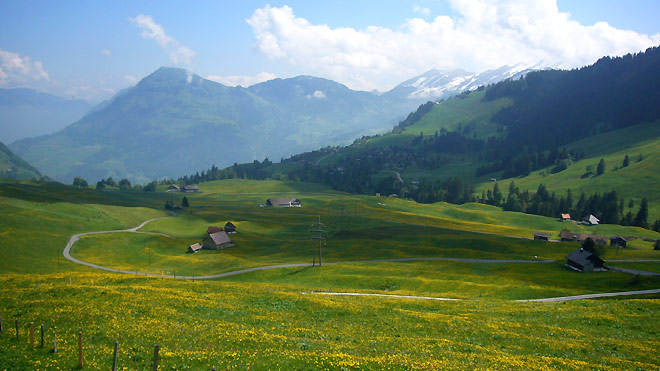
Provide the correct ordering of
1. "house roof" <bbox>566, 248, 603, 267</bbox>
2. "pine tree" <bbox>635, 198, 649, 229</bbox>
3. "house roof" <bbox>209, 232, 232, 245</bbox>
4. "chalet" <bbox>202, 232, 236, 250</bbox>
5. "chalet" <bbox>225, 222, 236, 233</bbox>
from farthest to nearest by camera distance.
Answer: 1. "pine tree" <bbox>635, 198, 649, 229</bbox>
2. "chalet" <bbox>225, 222, 236, 233</bbox>
3. "house roof" <bbox>209, 232, 232, 245</bbox>
4. "chalet" <bbox>202, 232, 236, 250</bbox>
5. "house roof" <bbox>566, 248, 603, 267</bbox>

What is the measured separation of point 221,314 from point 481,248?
332 ft

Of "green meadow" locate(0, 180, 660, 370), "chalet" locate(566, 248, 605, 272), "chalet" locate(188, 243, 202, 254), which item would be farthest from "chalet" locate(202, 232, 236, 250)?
"chalet" locate(566, 248, 605, 272)

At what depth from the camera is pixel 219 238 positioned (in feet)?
407

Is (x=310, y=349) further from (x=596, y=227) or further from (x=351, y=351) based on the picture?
(x=596, y=227)

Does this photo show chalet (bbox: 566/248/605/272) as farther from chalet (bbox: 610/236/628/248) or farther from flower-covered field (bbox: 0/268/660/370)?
chalet (bbox: 610/236/628/248)

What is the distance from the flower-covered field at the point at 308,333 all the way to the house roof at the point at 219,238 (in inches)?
2963

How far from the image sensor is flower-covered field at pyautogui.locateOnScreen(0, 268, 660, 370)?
23797mm

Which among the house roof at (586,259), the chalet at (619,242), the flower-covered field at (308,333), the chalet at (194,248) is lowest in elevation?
the chalet at (194,248)

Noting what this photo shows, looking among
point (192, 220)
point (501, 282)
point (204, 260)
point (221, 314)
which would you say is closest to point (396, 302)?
point (221, 314)

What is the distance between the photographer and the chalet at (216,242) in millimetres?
121688

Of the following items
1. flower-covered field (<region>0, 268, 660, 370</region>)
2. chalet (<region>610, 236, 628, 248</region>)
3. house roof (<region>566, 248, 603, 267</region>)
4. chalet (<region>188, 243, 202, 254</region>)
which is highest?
flower-covered field (<region>0, 268, 660, 370</region>)

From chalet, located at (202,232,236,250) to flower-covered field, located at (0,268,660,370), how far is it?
74.9 meters

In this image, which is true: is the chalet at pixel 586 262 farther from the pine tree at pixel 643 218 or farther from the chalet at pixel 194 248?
the pine tree at pixel 643 218

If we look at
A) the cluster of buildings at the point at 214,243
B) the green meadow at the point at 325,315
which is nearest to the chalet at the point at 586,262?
Result: the green meadow at the point at 325,315
